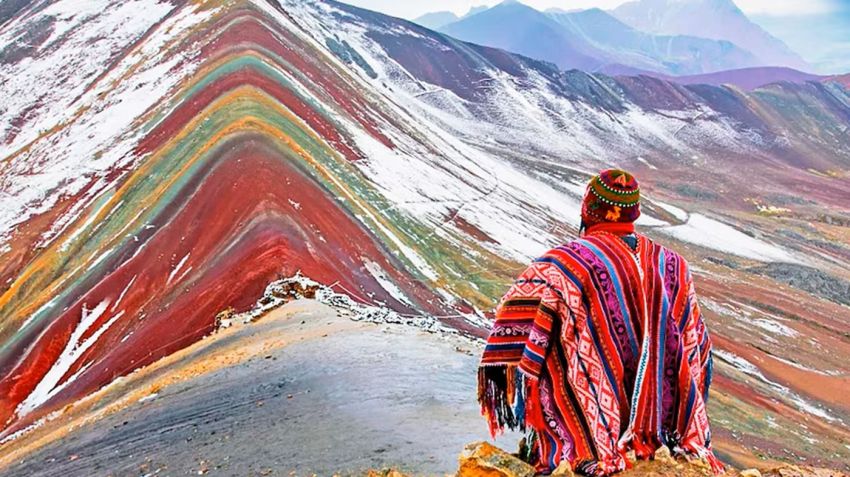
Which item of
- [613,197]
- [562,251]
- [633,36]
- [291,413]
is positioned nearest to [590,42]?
[633,36]

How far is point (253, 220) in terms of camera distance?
10.2m

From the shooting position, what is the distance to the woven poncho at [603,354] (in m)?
2.17

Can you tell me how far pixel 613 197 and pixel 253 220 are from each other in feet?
28.8

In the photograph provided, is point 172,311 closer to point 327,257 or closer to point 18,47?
point 327,257

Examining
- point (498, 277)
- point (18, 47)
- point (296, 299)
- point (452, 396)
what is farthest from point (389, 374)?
point (18, 47)

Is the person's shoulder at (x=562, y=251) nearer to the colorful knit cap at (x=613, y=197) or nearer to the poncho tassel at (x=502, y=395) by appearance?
the colorful knit cap at (x=613, y=197)

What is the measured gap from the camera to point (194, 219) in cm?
1102

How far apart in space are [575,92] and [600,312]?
51962 mm

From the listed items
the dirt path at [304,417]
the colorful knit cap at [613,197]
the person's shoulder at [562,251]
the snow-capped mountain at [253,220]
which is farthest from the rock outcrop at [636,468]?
the snow-capped mountain at [253,220]

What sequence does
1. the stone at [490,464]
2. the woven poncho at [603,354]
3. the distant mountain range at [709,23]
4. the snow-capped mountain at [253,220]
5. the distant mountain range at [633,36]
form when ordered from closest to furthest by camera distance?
the woven poncho at [603,354] → the stone at [490,464] → the snow-capped mountain at [253,220] → the distant mountain range at [633,36] → the distant mountain range at [709,23]

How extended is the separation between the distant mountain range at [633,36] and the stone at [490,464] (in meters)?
97.0

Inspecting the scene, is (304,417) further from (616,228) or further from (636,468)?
(616,228)

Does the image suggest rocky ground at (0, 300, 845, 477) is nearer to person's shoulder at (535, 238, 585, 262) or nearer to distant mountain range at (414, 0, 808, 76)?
person's shoulder at (535, 238, 585, 262)

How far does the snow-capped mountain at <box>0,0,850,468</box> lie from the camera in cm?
916
